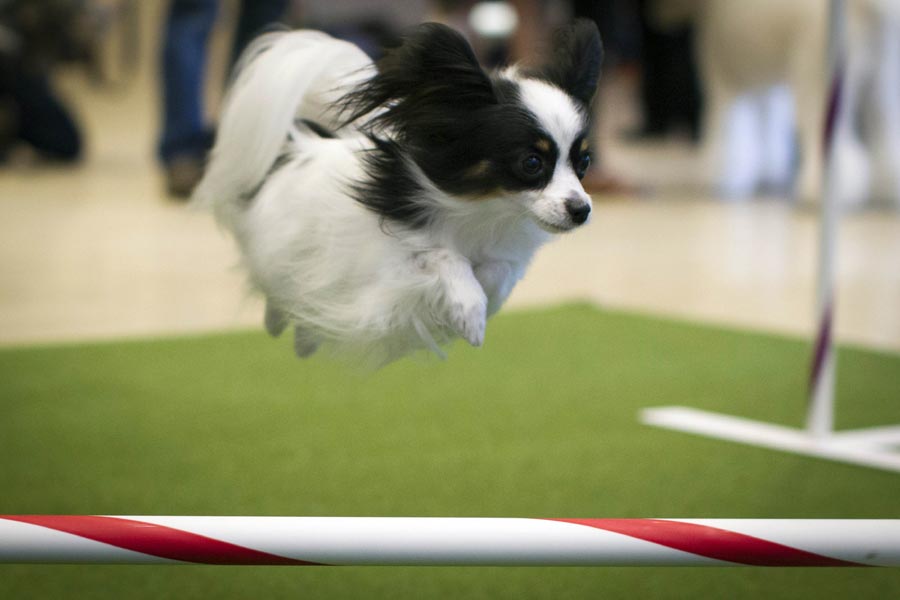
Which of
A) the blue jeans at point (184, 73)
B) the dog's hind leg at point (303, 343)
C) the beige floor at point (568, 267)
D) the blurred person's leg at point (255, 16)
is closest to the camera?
the dog's hind leg at point (303, 343)

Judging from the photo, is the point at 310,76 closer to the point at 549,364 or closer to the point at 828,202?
the point at 828,202

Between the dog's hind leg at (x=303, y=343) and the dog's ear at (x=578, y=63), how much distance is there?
1.70ft

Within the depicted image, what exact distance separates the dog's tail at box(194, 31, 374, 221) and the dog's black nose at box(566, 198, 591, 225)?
0.40 metres

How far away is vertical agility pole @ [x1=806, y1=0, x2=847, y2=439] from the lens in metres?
2.46

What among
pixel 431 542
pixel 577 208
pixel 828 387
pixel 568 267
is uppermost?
pixel 568 267

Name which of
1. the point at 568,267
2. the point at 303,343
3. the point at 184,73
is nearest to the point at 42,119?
the point at 184,73

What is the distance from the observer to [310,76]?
167 centimetres

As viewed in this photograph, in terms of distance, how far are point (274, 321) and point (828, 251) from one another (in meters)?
1.38

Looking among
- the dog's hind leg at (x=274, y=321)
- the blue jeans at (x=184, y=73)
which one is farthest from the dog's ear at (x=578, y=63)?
the blue jeans at (x=184, y=73)

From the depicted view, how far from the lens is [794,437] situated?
8.79 ft

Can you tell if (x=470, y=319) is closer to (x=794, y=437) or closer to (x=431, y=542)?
(x=431, y=542)

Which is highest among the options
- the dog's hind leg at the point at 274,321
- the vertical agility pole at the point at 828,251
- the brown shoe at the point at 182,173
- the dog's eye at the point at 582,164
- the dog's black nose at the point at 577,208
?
the brown shoe at the point at 182,173

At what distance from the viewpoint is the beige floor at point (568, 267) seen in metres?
3.99

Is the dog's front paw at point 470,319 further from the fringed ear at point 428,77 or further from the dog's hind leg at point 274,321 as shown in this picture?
the dog's hind leg at point 274,321
